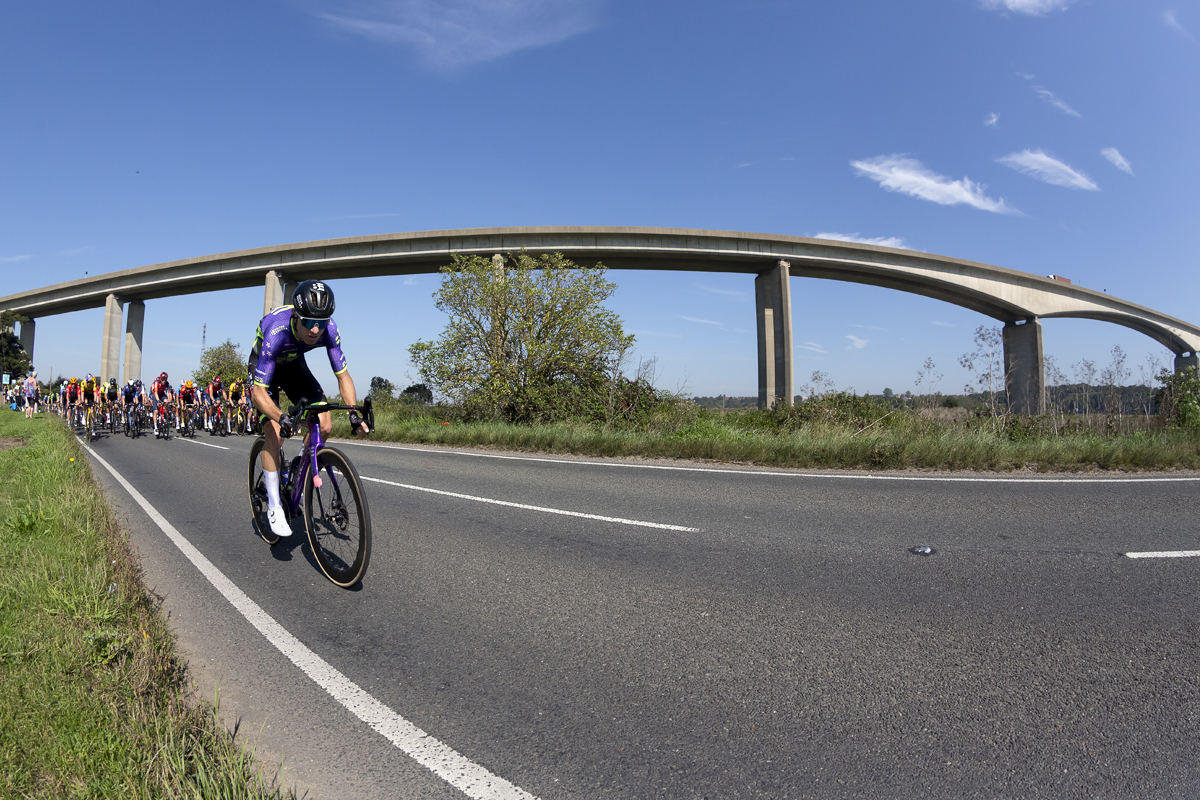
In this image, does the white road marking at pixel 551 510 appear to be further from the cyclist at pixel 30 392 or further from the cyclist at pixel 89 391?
the cyclist at pixel 30 392

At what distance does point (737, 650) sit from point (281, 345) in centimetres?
414

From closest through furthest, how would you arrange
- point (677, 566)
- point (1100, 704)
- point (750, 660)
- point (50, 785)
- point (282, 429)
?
1. point (50, 785)
2. point (1100, 704)
3. point (750, 660)
4. point (677, 566)
5. point (282, 429)

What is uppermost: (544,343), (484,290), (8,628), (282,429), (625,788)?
(484,290)

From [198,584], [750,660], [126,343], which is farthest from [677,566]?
[126,343]

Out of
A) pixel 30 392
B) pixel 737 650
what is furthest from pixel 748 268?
pixel 30 392

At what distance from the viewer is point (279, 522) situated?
5.18 m

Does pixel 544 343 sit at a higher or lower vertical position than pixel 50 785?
higher

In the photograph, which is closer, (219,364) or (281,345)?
(281,345)

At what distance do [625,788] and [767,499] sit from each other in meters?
5.22

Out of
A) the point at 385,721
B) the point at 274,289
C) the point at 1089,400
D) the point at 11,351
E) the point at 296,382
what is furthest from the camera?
the point at 11,351

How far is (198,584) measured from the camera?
4.66 meters

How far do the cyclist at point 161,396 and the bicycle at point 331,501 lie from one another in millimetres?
19474

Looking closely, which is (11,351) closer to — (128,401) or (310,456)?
(128,401)

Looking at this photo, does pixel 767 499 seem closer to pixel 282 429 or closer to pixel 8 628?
pixel 282 429
